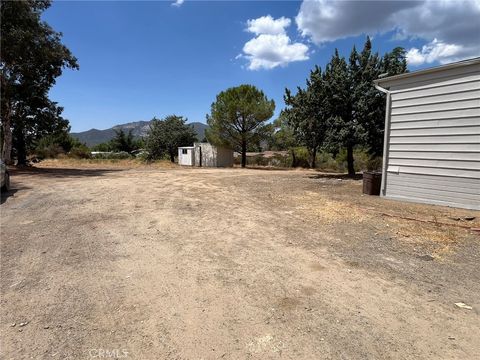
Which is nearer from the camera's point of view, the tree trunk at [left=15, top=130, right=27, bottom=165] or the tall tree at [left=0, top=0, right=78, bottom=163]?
the tall tree at [left=0, top=0, right=78, bottom=163]

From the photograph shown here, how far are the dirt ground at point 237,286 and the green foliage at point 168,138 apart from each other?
30124 millimetres

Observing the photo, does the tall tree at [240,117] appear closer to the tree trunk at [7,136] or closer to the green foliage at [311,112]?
the green foliage at [311,112]

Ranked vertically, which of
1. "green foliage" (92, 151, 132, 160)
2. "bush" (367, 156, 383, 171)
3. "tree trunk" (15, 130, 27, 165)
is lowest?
"green foliage" (92, 151, 132, 160)

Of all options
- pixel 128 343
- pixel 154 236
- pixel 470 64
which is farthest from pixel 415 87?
pixel 128 343

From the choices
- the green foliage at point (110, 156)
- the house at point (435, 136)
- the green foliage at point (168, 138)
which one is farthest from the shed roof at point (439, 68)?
the green foliage at point (110, 156)

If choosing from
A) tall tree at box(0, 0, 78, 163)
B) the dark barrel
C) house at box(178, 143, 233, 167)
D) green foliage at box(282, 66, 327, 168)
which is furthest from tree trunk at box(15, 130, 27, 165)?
the dark barrel

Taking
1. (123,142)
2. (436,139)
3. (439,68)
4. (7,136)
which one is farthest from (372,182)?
(123,142)

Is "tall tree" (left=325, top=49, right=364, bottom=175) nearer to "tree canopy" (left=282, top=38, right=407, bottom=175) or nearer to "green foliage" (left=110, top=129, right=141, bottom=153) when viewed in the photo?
"tree canopy" (left=282, top=38, right=407, bottom=175)

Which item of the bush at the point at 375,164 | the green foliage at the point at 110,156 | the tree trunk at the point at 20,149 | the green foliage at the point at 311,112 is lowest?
the green foliage at the point at 110,156

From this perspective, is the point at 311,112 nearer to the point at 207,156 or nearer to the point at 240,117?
the point at 240,117

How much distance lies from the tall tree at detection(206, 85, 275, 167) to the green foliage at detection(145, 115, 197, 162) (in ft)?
23.5

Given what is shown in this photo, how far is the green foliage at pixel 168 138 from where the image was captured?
123ft

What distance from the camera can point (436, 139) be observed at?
9414 millimetres

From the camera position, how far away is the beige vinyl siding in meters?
8.77
